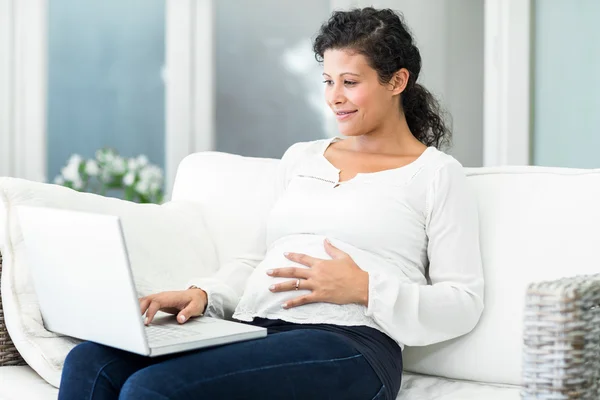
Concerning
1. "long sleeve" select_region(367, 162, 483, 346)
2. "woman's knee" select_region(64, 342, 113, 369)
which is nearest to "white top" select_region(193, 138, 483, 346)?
"long sleeve" select_region(367, 162, 483, 346)

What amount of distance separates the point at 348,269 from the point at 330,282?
43mm

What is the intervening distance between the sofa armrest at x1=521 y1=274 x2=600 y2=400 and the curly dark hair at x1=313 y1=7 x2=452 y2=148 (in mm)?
729

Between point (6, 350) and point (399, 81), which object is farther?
point (399, 81)

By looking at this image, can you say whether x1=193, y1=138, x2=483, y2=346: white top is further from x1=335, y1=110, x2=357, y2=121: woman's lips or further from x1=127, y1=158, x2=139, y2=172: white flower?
x1=127, y1=158, x2=139, y2=172: white flower

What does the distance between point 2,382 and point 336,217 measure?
712 mm

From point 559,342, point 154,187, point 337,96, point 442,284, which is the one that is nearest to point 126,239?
point 337,96

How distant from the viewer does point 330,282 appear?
1485mm

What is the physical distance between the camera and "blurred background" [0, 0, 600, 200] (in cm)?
313

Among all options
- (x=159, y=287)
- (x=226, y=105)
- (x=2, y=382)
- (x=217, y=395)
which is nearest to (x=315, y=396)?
(x=217, y=395)

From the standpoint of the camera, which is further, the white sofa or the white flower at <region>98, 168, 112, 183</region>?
the white flower at <region>98, 168, 112, 183</region>

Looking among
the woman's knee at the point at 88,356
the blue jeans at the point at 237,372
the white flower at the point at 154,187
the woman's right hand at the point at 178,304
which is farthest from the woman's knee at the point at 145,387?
the white flower at the point at 154,187

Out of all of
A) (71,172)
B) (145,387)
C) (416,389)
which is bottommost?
(416,389)

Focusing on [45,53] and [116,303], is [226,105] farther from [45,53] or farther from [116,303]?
[116,303]

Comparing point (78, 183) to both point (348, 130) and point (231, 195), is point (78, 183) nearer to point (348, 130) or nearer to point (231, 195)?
point (231, 195)
